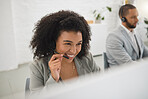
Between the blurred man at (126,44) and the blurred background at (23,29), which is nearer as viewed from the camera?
the blurred man at (126,44)

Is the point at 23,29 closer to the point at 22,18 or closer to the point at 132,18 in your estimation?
the point at 22,18

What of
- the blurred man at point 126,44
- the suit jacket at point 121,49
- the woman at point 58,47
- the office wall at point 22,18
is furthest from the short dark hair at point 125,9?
→ the office wall at point 22,18

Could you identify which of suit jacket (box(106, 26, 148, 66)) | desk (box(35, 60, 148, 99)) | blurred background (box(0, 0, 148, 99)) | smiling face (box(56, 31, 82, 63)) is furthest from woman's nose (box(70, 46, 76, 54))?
blurred background (box(0, 0, 148, 99))

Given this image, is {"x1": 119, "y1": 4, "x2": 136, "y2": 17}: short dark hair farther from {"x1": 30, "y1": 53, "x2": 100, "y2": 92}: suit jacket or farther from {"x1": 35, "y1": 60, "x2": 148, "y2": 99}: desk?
{"x1": 35, "y1": 60, "x2": 148, "y2": 99}: desk

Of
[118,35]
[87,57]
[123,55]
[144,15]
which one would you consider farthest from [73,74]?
[144,15]

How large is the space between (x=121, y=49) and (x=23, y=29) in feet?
8.85

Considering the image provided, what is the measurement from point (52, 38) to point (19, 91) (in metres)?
1.59

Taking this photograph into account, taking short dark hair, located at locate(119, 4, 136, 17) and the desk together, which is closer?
the desk

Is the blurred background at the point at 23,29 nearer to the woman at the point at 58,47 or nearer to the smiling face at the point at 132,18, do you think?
the woman at the point at 58,47

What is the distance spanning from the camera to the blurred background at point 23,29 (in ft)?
9.08

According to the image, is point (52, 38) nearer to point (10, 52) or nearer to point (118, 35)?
point (118, 35)

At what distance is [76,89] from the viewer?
0.20 metres

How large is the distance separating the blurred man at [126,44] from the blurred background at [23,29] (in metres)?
1.52

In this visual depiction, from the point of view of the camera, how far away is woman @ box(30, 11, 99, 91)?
3.00 feet
